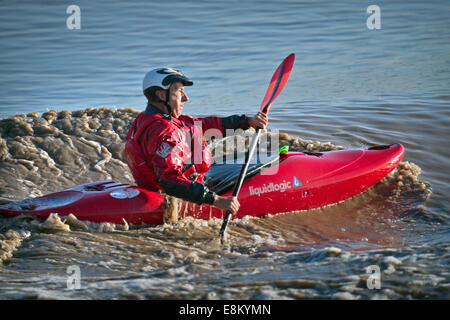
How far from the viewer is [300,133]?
6539 millimetres

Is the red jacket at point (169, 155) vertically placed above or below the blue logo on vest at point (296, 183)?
above

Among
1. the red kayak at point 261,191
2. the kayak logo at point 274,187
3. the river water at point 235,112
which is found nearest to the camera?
the river water at point 235,112

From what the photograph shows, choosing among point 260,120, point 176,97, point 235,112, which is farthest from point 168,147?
point 235,112

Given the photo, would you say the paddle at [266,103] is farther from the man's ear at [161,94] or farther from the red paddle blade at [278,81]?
the man's ear at [161,94]

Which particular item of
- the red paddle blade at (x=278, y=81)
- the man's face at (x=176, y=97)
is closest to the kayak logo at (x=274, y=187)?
the red paddle blade at (x=278, y=81)

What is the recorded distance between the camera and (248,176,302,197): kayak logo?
4.45m

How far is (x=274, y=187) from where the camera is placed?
14.9 ft

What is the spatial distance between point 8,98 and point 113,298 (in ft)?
20.4

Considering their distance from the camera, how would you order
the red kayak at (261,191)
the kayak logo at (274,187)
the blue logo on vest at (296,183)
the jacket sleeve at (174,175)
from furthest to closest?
the blue logo on vest at (296,183)
the kayak logo at (274,187)
the red kayak at (261,191)
the jacket sleeve at (174,175)

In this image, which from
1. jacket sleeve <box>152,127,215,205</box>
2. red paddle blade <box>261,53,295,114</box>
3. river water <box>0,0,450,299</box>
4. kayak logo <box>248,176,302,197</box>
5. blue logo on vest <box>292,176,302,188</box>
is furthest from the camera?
red paddle blade <box>261,53,295,114</box>

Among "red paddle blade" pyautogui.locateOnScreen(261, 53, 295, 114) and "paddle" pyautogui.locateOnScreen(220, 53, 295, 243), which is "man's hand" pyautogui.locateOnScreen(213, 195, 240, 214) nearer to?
"paddle" pyautogui.locateOnScreen(220, 53, 295, 243)

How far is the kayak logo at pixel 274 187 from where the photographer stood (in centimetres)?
445

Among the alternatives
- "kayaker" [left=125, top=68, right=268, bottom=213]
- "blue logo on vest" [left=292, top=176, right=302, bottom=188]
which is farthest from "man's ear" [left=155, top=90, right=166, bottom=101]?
"blue logo on vest" [left=292, top=176, right=302, bottom=188]

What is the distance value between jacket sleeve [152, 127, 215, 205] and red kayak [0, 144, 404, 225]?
0.33m
